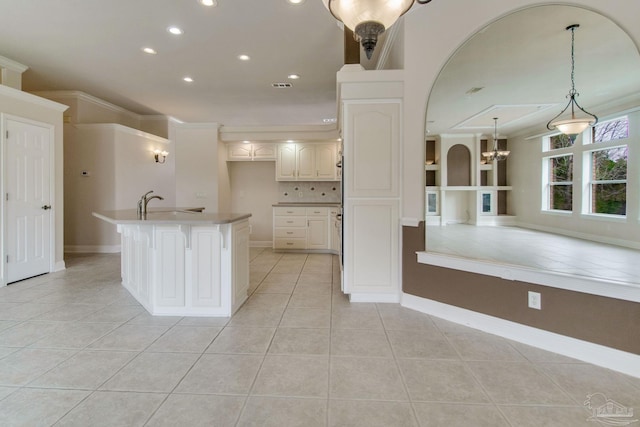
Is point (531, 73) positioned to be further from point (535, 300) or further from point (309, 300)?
point (309, 300)

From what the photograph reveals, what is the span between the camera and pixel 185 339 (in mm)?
2328

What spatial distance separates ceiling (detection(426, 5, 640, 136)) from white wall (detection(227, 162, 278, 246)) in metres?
4.24

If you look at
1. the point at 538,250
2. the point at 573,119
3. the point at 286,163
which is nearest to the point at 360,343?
the point at 538,250

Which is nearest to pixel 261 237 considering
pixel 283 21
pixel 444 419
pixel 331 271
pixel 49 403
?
pixel 331 271

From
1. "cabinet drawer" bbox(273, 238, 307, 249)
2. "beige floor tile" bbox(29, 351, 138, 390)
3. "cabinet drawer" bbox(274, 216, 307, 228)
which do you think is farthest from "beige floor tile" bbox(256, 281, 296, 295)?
"cabinet drawer" bbox(274, 216, 307, 228)

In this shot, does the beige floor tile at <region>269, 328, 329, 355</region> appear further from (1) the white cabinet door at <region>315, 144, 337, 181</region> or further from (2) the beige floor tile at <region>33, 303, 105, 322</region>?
(1) the white cabinet door at <region>315, 144, 337, 181</region>

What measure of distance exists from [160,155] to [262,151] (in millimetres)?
2477

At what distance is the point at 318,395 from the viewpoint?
1676mm

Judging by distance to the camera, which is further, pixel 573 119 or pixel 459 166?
pixel 459 166

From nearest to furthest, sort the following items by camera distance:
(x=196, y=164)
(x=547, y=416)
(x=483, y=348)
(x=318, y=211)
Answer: (x=547, y=416) < (x=483, y=348) < (x=196, y=164) < (x=318, y=211)

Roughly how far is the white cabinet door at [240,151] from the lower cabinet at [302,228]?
1.26 m

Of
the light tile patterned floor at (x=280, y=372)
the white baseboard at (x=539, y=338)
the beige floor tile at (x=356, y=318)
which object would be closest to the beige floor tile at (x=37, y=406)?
the light tile patterned floor at (x=280, y=372)

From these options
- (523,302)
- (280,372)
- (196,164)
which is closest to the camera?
(280,372)

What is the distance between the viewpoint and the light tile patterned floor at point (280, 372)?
1528mm
